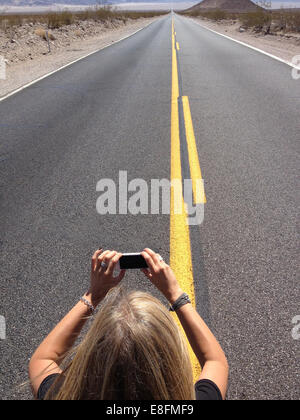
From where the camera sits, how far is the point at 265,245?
3105 mm

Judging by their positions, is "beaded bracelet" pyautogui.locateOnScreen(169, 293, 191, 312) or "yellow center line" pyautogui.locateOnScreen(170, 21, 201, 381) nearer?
"beaded bracelet" pyautogui.locateOnScreen(169, 293, 191, 312)

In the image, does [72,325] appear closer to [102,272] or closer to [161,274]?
[102,272]

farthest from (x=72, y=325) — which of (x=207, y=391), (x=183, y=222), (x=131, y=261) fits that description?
(x=183, y=222)

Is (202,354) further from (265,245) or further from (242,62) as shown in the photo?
(242,62)

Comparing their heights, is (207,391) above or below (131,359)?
below

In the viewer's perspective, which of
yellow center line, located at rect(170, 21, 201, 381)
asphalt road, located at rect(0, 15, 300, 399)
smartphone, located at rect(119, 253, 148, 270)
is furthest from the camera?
yellow center line, located at rect(170, 21, 201, 381)

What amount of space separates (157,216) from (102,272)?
86.0 inches

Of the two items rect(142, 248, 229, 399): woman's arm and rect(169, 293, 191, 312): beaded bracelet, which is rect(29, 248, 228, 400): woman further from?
rect(169, 293, 191, 312): beaded bracelet

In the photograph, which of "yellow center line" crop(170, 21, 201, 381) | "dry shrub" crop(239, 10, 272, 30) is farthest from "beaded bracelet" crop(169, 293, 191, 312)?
"dry shrub" crop(239, 10, 272, 30)

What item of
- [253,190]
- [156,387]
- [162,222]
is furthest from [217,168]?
[156,387]

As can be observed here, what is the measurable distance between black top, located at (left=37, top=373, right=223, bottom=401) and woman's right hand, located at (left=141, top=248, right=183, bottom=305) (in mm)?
365

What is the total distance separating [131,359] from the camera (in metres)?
0.99

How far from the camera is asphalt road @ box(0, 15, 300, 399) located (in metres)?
2.26

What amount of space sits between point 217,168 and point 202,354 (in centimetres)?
344
